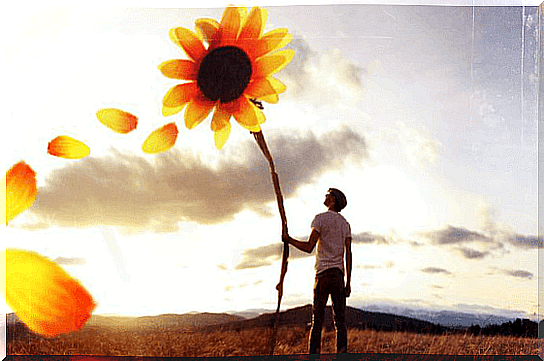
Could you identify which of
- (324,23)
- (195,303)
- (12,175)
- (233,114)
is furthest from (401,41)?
(12,175)

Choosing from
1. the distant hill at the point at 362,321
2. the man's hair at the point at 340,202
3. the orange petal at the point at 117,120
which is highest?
the orange petal at the point at 117,120

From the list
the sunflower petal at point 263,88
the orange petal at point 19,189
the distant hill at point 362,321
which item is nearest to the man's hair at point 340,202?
the distant hill at point 362,321

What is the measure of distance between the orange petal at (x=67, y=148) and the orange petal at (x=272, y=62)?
1159mm

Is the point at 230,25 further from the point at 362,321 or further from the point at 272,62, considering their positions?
the point at 362,321

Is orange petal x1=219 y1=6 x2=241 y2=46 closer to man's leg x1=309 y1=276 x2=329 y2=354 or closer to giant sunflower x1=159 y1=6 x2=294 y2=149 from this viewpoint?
giant sunflower x1=159 y1=6 x2=294 y2=149

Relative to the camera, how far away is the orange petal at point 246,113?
4.30 m

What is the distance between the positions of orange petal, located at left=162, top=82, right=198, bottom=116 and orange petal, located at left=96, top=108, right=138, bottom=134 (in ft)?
0.67

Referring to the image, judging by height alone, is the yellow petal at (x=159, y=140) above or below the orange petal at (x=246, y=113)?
below

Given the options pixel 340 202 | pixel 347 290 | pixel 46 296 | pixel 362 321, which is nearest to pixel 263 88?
pixel 340 202

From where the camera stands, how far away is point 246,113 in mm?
4305

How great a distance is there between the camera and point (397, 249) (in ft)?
13.9

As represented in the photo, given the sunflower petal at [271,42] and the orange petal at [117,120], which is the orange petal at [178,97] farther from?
the sunflower petal at [271,42]

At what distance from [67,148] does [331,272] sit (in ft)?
5.83

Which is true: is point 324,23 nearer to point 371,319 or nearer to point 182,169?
point 182,169
